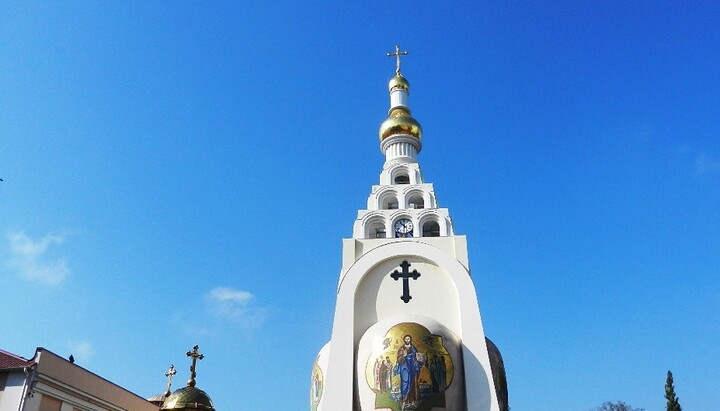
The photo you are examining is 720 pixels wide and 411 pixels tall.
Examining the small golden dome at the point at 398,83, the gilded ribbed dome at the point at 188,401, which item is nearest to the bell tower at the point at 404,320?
the gilded ribbed dome at the point at 188,401

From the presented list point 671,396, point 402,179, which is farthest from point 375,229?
point 671,396

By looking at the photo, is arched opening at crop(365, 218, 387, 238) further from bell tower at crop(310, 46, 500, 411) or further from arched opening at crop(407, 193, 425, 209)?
arched opening at crop(407, 193, 425, 209)

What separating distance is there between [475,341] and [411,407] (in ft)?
7.68

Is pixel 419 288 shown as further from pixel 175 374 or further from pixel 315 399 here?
pixel 175 374

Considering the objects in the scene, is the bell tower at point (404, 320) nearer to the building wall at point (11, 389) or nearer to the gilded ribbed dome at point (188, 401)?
the gilded ribbed dome at point (188, 401)

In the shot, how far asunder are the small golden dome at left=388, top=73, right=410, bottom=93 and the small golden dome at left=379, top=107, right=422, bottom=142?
5.60 ft

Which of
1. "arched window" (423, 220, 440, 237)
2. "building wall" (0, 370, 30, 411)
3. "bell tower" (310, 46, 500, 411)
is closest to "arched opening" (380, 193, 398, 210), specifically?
"bell tower" (310, 46, 500, 411)

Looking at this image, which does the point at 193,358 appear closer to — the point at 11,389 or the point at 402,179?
the point at 11,389

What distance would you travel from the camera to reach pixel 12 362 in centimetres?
1079

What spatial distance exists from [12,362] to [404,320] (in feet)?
27.9

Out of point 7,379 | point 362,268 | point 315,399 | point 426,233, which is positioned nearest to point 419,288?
point 362,268

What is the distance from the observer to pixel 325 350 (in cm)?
1473

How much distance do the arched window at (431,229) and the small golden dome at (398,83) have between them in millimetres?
7728

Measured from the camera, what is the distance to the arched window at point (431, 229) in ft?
55.6
